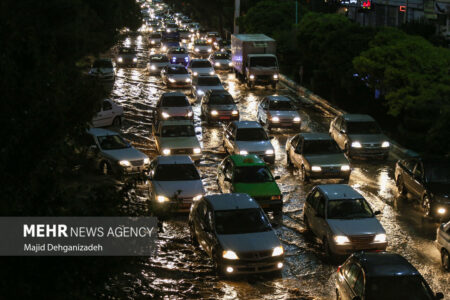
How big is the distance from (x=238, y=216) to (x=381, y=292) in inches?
186

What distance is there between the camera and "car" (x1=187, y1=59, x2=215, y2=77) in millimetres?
45500

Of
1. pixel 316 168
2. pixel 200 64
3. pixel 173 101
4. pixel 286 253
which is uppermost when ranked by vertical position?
pixel 200 64

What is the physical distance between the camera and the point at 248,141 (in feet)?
83.9

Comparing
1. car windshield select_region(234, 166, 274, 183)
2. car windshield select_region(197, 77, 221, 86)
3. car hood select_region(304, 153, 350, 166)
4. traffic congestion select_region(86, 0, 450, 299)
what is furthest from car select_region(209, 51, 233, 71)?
car windshield select_region(234, 166, 274, 183)

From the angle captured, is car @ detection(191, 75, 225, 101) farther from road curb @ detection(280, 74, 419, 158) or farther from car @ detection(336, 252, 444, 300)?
car @ detection(336, 252, 444, 300)

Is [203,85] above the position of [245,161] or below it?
above

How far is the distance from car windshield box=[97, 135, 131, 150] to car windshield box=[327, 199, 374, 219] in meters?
9.45

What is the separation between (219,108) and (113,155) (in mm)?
10172

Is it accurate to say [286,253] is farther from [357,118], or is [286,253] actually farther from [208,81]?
[208,81]

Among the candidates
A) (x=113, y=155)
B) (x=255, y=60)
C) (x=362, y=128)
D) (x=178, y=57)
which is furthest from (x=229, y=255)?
(x=178, y=57)

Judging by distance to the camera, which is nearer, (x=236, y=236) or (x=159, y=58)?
(x=236, y=236)

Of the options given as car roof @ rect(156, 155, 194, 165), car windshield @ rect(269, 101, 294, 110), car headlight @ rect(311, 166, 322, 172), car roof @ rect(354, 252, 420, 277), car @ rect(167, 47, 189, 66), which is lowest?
car headlight @ rect(311, 166, 322, 172)

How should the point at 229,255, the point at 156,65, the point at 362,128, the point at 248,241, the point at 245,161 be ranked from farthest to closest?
the point at 156,65
the point at 362,128
the point at 245,161
the point at 248,241
the point at 229,255

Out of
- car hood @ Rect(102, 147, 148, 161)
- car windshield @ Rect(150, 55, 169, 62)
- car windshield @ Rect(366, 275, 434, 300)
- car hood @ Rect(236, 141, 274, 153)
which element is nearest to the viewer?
car windshield @ Rect(366, 275, 434, 300)
